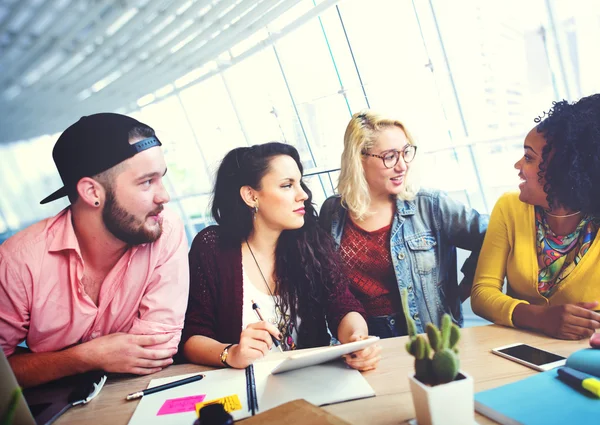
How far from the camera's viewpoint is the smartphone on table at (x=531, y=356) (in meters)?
1.07

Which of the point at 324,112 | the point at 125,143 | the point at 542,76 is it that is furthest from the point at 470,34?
the point at 125,143

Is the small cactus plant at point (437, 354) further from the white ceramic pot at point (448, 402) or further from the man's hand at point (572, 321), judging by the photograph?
the man's hand at point (572, 321)

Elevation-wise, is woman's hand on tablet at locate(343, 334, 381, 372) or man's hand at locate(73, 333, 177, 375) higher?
man's hand at locate(73, 333, 177, 375)

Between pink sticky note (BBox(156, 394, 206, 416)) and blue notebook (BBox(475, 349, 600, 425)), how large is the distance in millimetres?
653

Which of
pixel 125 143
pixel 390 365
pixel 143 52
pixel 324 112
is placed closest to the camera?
pixel 390 365

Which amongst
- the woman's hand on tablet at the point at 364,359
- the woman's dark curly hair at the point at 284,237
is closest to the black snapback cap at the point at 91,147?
the woman's dark curly hair at the point at 284,237

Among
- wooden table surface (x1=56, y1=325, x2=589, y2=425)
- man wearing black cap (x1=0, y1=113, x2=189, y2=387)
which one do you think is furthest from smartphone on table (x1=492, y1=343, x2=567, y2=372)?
man wearing black cap (x1=0, y1=113, x2=189, y2=387)

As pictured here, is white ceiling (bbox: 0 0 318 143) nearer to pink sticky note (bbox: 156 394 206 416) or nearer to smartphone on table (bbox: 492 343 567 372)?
pink sticky note (bbox: 156 394 206 416)

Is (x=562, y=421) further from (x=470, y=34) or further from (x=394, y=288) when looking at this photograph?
(x=470, y=34)

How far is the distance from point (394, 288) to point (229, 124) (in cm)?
93

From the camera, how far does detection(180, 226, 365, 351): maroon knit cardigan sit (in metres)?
1.59

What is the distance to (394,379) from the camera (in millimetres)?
1103

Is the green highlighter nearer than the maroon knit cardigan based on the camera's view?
Yes

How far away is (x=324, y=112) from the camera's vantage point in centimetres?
193
